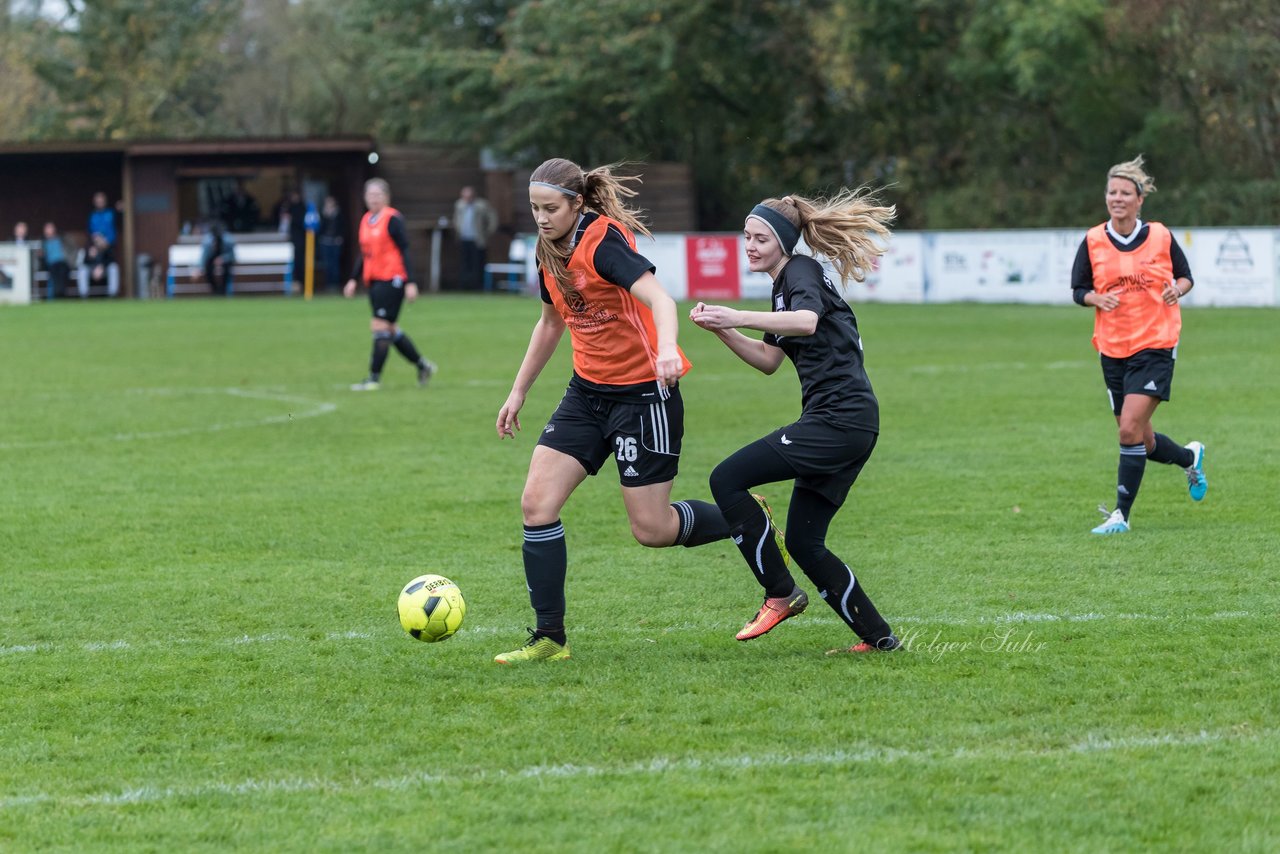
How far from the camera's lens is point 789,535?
6.01m

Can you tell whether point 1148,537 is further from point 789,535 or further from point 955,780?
point 955,780

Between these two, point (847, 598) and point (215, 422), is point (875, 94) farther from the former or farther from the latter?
point (847, 598)

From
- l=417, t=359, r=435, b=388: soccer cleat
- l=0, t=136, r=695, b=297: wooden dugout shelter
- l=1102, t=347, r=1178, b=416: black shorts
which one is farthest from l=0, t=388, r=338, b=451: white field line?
l=0, t=136, r=695, b=297: wooden dugout shelter

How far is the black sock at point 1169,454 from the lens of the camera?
9.20m

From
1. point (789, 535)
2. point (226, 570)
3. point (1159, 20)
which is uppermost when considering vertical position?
point (1159, 20)

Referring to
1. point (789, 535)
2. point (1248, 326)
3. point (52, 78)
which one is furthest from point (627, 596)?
point (52, 78)

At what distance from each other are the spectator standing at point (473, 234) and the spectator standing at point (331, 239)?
2651 mm

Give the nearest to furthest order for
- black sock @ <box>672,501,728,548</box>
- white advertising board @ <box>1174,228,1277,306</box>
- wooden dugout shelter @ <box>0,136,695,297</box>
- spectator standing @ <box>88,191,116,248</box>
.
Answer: black sock @ <box>672,501,728,548</box>, white advertising board @ <box>1174,228,1277,306</box>, spectator standing @ <box>88,191,116,248</box>, wooden dugout shelter @ <box>0,136,695,297</box>

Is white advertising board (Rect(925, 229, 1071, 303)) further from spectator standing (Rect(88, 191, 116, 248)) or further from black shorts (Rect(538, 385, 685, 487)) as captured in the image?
black shorts (Rect(538, 385, 685, 487))

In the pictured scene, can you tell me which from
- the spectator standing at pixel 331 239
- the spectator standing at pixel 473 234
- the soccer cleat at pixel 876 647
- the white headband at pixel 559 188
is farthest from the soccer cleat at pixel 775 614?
the spectator standing at pixel 331 239

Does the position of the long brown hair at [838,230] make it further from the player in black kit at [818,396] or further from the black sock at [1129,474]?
the black sock at [1129,474]

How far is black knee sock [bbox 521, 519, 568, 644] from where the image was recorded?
6152 millimetres

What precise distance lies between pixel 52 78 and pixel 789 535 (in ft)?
158

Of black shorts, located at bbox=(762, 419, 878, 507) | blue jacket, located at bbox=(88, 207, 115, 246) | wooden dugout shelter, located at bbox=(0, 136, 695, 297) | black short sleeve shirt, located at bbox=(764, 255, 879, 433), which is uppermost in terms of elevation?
wooden dugout shelter, located at bbox=(0, 136, 695, 297)
